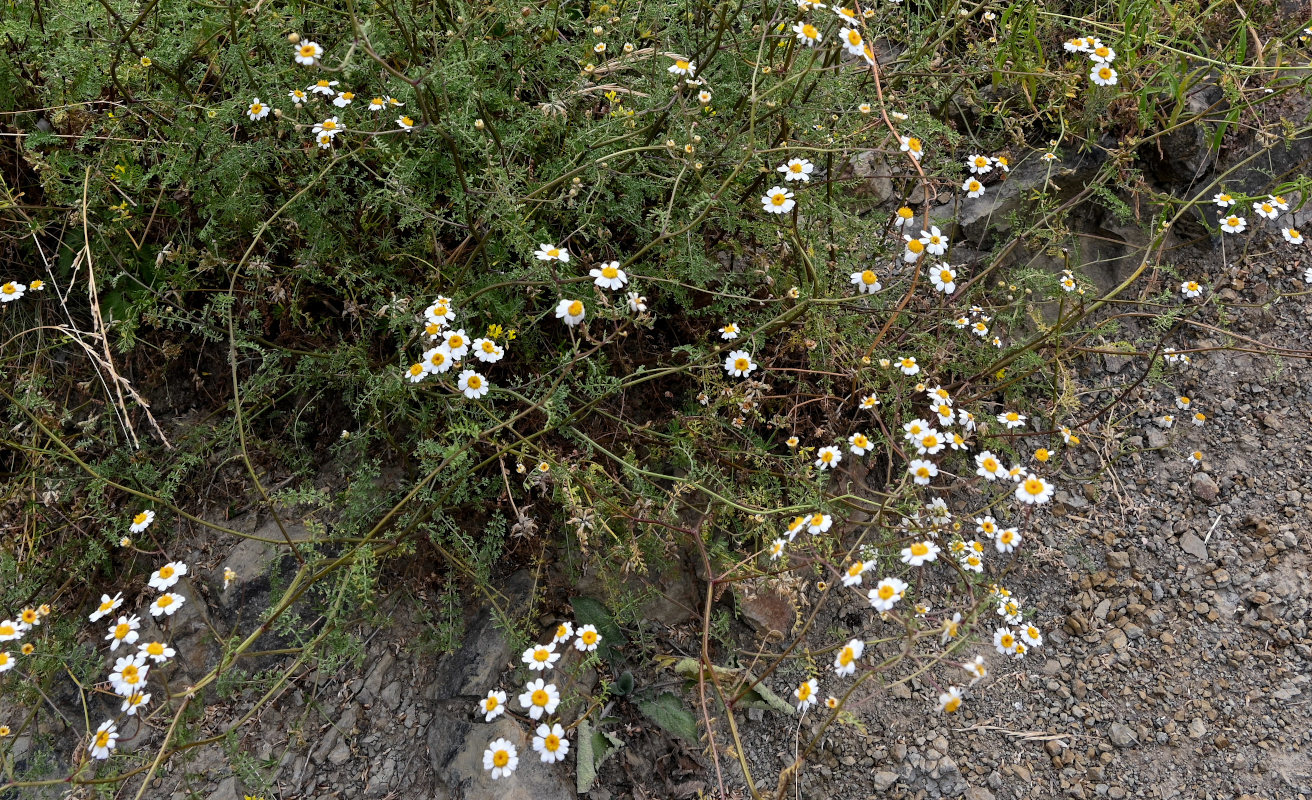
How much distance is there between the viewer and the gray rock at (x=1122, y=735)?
2.51 metres

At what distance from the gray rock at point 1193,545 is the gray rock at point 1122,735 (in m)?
0.71

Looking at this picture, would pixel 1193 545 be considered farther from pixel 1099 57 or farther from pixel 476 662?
pixel 476 662

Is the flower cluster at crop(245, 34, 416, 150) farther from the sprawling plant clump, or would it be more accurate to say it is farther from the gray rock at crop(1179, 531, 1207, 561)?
the gray rock at crop(1179, 531, 1207, 561)

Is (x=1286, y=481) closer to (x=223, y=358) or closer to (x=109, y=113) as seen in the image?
(x=223, y=358)

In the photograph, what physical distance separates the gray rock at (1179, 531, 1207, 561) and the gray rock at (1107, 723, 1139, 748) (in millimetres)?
707

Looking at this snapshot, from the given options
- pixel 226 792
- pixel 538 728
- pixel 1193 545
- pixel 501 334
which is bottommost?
pixel 226 792

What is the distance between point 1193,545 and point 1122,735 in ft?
2.55

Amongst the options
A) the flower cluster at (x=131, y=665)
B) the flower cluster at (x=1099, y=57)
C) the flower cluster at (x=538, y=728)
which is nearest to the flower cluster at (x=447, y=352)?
the flower cluster at (x=538, y=728)

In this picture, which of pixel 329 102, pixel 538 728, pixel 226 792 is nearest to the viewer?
Answer: pixel 538 728

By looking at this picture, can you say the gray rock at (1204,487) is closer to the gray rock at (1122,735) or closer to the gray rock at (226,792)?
the gray rock at (1122,735)

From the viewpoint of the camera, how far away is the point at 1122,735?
2.52 metres

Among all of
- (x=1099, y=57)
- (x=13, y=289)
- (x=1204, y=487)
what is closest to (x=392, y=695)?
(x=13, y=289)

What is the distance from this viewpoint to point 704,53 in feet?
9.66

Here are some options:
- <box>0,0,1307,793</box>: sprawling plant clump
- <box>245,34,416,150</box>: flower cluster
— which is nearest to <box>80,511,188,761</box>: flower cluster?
<box>0,0,1307,793</box>: sprawling plant clump
